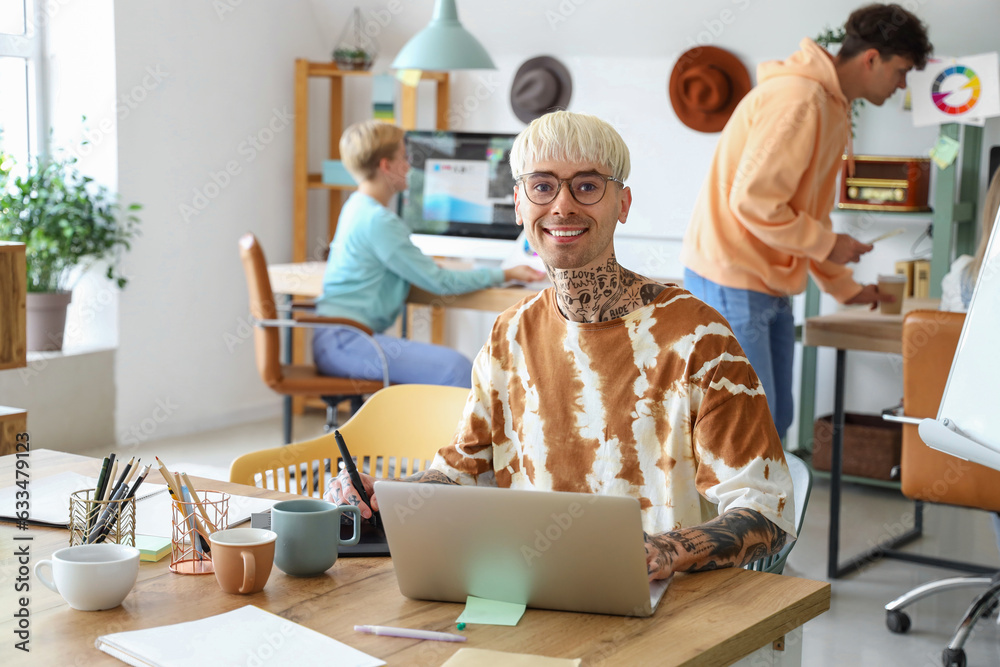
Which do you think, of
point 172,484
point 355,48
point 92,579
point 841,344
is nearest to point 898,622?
point 841,344

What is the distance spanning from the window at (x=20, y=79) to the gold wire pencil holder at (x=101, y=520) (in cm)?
325

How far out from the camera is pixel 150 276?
4340 millimetres

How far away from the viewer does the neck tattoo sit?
1446 mm

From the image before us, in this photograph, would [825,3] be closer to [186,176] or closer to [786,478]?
[186,176]

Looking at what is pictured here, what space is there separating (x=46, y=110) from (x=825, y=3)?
2.98m

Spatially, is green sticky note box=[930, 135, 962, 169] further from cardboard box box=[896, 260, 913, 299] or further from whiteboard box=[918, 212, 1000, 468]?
whiteboard box=[918, 212, 1000, 468]

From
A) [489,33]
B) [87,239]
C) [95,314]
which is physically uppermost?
[489,33]

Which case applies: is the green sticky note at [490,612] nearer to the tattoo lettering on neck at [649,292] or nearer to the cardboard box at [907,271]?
the tattoo lettering on neck at [649,292]

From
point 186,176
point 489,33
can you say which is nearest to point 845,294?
point 489,33

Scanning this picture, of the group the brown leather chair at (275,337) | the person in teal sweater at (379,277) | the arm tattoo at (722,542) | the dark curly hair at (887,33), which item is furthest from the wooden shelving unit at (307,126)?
the arm tattoo at (722,542)

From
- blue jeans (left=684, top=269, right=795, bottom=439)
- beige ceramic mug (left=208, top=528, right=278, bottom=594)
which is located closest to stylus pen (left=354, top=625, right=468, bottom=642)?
beige ceramic mug (left=208, top=528, right=278, bottom=594)

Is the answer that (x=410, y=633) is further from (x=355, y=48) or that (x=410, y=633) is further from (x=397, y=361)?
(x=355, y=48)

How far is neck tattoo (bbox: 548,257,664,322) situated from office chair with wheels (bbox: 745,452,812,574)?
0.97 ft

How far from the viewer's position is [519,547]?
40.6 inches
